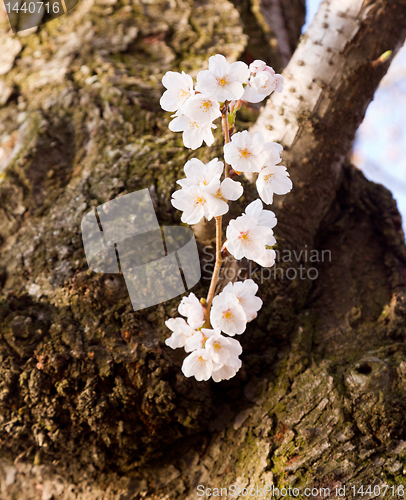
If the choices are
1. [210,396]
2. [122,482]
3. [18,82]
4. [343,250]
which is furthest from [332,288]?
[18,82]

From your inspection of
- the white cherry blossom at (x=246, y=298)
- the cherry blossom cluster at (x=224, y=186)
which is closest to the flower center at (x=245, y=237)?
the cherry blossom cluster at (x=224, y=186)

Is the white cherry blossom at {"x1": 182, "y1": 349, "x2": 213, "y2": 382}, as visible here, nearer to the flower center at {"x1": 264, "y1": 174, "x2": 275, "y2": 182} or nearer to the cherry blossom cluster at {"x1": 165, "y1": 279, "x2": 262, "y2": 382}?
the cherry blossom cluster at {"x1": 165, "y1": 279, "x2": 262, "y2": 382}

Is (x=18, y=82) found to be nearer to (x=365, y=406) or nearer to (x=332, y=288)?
(x=332, y=288)

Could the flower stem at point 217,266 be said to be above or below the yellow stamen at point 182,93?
below

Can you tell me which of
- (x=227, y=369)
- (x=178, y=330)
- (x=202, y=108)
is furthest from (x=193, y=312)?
(x=202, y=108)

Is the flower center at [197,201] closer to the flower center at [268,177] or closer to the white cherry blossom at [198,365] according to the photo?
the flower center at [268,177]

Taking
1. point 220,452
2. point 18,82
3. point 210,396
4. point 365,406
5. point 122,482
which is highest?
point 18,82

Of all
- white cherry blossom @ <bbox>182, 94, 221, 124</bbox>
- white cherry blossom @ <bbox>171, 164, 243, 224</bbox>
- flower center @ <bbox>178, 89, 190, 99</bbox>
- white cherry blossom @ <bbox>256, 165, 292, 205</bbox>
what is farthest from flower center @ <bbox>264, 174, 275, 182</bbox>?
flower center @ <bbox>178, 89, 190, 99</bbox>
